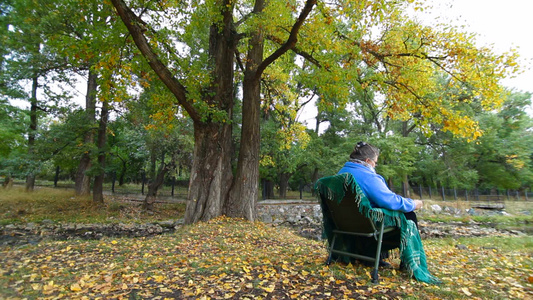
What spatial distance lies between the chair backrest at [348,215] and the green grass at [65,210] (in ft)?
33.4

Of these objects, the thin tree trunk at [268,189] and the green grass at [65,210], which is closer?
the green grass at [65,210]

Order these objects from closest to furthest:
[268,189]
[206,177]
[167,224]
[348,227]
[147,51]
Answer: [348,227], [147,51], [206,177], [167,224], [268,189]

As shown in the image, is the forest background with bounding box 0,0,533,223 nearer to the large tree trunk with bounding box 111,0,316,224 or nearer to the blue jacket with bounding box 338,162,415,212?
the large tree trunk with bounding box 111,0,316,224

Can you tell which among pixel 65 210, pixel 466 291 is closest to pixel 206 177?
pixel 466 291

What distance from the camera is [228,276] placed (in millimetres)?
2980

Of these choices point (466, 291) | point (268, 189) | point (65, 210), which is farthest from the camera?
point (268, 189)

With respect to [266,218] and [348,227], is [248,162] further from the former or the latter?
[266,218]

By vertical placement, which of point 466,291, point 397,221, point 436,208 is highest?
point 397,221

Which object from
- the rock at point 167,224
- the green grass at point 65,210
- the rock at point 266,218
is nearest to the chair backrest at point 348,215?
the rock at point 167,224

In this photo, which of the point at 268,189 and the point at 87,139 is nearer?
the point at 87,139

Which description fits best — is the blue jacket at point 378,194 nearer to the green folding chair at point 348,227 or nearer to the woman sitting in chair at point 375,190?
the woman sitting in chair at point 375,190

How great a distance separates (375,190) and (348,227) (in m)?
0.55

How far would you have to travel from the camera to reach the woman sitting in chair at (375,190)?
2.75 m

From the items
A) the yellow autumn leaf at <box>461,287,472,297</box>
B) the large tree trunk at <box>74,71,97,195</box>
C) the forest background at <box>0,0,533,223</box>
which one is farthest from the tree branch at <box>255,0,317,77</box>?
the large tree trunk at <box>74,71,97,195</box>
